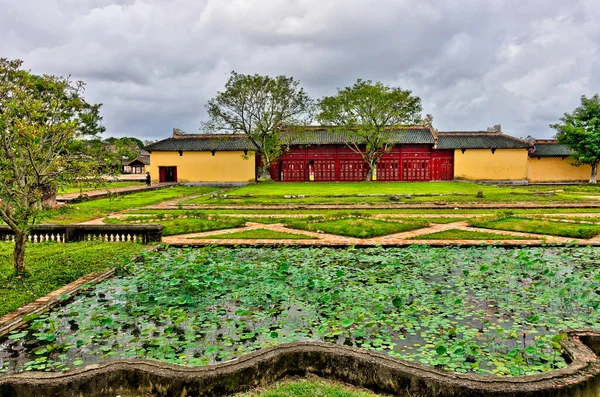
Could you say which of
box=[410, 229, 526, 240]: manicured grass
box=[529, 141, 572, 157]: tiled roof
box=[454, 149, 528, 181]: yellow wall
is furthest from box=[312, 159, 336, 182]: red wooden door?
box=[410, 229, 526, 240]: manicured grass

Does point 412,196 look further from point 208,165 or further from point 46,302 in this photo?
point 208,165

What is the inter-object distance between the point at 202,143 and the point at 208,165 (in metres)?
2.55

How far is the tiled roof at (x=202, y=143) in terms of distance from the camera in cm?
4200

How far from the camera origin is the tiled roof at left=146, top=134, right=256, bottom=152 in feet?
138

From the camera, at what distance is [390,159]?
42.5m

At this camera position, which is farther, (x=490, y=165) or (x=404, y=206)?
(x=490, y=165)

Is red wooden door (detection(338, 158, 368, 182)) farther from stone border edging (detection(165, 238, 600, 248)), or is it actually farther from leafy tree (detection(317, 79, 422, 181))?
stone border edging (detection(165, 238, 600, 248))

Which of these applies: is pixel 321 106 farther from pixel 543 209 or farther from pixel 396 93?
pixel 543 209

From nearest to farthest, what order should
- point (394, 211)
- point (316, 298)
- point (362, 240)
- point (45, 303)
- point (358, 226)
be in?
point (45, 303) < point (316, 298) < point (362, 240) < point (358, 226) < point (394, 211)

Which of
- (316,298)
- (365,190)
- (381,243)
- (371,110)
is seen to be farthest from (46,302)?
(371,110)

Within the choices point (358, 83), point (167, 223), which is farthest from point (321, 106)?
point (167, 223)

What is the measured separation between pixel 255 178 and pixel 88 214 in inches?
1056

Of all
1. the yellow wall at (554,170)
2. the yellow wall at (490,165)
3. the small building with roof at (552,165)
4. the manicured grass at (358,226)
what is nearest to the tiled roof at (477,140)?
the yellow wall at (490,165)

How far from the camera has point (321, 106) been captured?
3872cm
